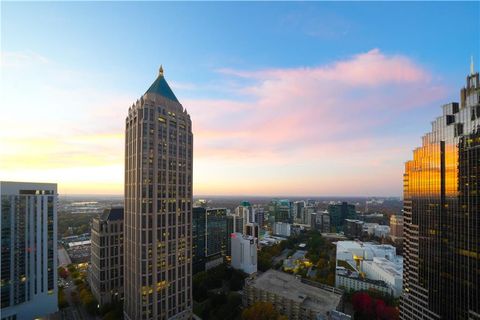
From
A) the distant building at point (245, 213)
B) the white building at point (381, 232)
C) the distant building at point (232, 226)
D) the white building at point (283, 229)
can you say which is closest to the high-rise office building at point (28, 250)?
the distant building at point (232, 226)

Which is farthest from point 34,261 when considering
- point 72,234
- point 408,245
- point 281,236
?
point 281,236

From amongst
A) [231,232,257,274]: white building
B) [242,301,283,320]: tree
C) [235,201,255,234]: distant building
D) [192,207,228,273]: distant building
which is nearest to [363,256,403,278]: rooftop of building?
[231,232,257,274]: white building

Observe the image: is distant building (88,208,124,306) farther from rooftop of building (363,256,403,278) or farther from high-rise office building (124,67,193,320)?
rooftop of building (363,256,403,278)

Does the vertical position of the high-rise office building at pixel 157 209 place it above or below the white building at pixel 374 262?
above

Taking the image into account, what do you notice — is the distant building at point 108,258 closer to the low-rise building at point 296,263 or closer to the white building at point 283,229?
the low-rise building at point 296,263

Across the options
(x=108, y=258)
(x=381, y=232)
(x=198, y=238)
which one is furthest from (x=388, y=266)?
(x=108, y=258)

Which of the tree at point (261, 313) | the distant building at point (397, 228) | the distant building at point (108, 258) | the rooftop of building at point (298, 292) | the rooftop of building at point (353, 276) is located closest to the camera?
the tree at point (261, 313)
